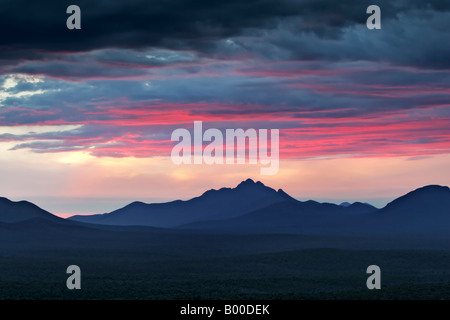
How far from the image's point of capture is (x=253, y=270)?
8662cm

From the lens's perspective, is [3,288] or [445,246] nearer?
[3,288]

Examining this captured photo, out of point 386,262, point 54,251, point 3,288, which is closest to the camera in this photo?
point 3,288

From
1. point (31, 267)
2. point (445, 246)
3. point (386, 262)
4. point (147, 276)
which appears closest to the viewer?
point (147, 276)

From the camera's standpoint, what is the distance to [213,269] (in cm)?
8712

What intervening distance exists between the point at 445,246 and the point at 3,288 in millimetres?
95213
